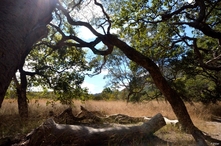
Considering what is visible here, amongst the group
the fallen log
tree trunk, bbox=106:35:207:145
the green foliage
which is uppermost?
the green foliage

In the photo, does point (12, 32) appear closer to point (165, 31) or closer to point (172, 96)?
Result: point (172, 96)

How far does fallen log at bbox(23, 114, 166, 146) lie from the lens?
3992 millimetres

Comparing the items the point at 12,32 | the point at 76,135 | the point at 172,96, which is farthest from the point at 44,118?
the point at 12,32

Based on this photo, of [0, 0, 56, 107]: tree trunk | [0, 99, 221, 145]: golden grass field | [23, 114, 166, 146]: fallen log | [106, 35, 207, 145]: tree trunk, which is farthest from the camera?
[0, 99, 221, 145]: golden grass field

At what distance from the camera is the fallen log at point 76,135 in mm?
3992

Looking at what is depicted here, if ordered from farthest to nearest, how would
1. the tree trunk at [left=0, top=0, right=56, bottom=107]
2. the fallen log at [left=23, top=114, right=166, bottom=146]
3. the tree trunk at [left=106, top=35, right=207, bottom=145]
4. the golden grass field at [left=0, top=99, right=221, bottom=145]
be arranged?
the golden grass field at [left=0, top=99, right=221, bottom=145], the tree trunk at [left=106, top=35, right=207, bottom=145], the fallen log at [left=23, top=114, right=166, bottom=146], the tree trunk at [left=0, top=0, right=56, bottom=107]

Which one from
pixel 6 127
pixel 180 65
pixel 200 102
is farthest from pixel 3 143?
pixel 200 102

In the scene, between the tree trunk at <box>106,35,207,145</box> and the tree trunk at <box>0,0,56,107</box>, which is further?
the tree trunk at <box>106,35,207,145</box>

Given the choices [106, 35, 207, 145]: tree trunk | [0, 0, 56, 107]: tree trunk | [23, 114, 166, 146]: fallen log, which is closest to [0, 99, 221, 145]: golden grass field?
[106, 35, 207, 145]: tree trunk

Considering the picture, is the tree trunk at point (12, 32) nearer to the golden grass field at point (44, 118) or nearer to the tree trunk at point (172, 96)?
the tree trunk at point (172, 96)

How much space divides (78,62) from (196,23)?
6641mm

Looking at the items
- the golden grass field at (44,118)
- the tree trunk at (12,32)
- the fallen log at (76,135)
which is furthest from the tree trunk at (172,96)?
the tree trunk at (12,32)

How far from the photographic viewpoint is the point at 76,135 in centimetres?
437

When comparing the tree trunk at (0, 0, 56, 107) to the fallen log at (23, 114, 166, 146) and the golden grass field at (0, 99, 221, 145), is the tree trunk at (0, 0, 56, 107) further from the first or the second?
the golden grass field at (0, 99, 221, 145)
